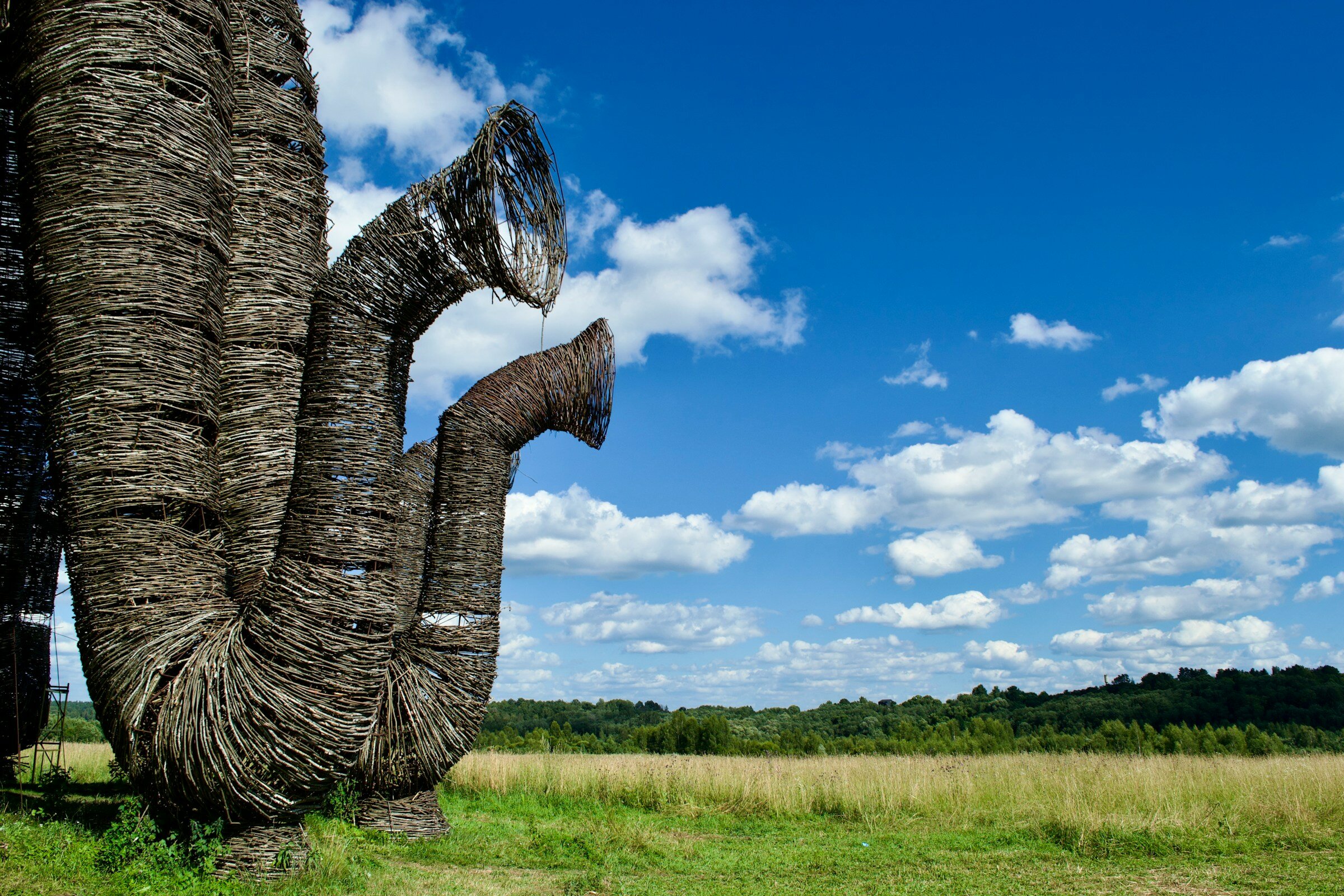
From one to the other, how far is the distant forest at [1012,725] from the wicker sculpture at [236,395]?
9.07m

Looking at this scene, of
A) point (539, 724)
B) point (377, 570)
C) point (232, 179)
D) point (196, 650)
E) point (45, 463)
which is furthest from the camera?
point (539, 724)

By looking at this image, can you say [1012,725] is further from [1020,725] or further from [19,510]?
[19,510]

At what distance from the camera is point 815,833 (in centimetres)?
925

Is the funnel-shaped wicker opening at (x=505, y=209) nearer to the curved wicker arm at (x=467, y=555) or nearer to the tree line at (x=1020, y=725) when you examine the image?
the curved wicker arm at (x=467, y=555)

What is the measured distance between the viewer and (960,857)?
7840 mm

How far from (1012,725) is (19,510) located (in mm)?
29919

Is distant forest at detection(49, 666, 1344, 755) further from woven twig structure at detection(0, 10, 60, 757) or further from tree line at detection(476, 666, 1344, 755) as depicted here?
woven twig structure at detection(0, 10, 60, 757)

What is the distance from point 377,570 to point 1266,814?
10.3 meters

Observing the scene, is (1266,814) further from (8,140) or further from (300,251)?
(8,140)

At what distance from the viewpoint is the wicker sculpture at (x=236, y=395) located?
5145 mm

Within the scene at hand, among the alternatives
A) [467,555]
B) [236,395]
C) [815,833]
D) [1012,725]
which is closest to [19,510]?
[236,395]

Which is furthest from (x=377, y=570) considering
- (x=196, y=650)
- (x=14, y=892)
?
(x=14, y=892)

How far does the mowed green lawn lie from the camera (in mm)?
5804

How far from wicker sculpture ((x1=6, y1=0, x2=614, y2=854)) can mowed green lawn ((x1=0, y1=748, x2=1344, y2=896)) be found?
713 mm
